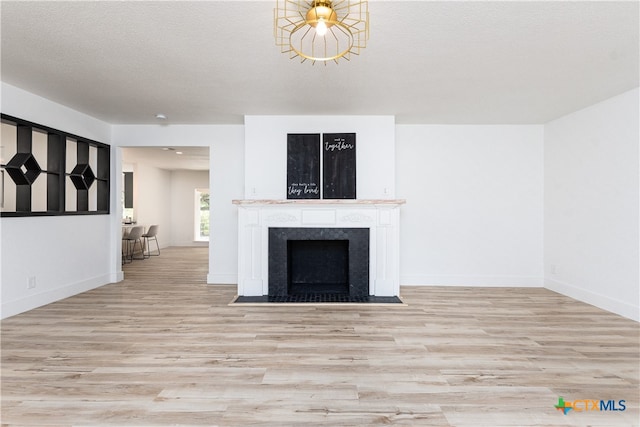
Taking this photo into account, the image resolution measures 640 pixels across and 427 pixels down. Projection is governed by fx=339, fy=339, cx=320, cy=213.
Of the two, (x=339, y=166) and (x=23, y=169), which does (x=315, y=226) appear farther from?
(x=23, y=169)

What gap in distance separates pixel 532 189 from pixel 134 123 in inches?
238

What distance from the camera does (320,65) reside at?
301 cm

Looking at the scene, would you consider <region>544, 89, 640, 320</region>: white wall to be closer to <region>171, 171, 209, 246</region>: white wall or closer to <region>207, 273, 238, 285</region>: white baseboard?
<region>207, 273, 238, 285</region>: white baseboard

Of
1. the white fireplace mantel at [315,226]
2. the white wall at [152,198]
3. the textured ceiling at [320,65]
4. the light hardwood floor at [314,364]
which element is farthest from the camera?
the white wall at [152,198]

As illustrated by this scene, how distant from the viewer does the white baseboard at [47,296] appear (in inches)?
139

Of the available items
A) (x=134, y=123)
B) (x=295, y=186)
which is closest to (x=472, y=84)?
(x=295, y=186)

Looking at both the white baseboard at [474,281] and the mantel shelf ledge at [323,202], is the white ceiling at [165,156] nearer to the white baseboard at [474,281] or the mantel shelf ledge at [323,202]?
the mantel shelf ledge at [323,202]

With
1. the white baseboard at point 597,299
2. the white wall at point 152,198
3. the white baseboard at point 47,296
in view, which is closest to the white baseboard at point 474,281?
the white baseboard at point 597,299

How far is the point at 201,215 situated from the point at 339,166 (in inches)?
302

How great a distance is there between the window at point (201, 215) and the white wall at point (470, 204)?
7.58m

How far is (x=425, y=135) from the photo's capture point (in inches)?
200

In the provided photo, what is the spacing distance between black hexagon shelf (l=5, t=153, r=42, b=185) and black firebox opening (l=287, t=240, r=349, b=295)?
310 cm

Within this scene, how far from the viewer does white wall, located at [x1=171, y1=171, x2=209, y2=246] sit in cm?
1062

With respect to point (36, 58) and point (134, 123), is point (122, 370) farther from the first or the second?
point (134, 123)
